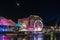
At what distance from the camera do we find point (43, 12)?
1.83 meters

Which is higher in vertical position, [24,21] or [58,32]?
[24,21]

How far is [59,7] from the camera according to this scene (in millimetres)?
1923

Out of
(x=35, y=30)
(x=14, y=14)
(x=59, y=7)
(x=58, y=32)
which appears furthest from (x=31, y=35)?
(x=59, y=7)

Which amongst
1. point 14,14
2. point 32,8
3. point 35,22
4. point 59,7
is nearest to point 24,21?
point 35,22

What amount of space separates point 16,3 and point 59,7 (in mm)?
602

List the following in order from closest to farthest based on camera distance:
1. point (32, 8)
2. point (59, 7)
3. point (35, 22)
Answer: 1. point (35, 22)
2. point (32, 8)
3. point (59, 7)

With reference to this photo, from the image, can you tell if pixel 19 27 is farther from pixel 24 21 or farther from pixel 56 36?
pixel 56 36

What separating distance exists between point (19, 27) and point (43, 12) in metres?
0.63

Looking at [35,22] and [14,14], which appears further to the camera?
[14,14]

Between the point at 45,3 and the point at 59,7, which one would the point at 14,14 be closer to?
the point at 45,3

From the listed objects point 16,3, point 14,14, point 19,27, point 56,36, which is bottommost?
point 56,36

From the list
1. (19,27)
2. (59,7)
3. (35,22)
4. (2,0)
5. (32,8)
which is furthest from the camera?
(59,7)

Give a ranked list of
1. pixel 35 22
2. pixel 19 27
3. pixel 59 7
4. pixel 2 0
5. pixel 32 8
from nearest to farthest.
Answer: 1. pixel 19 27
2. pixel 35 22
3. pixel 2 0
4. pixel 32 8
5. pixel 59 7

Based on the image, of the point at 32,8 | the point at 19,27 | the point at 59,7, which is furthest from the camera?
the point at 59,7
